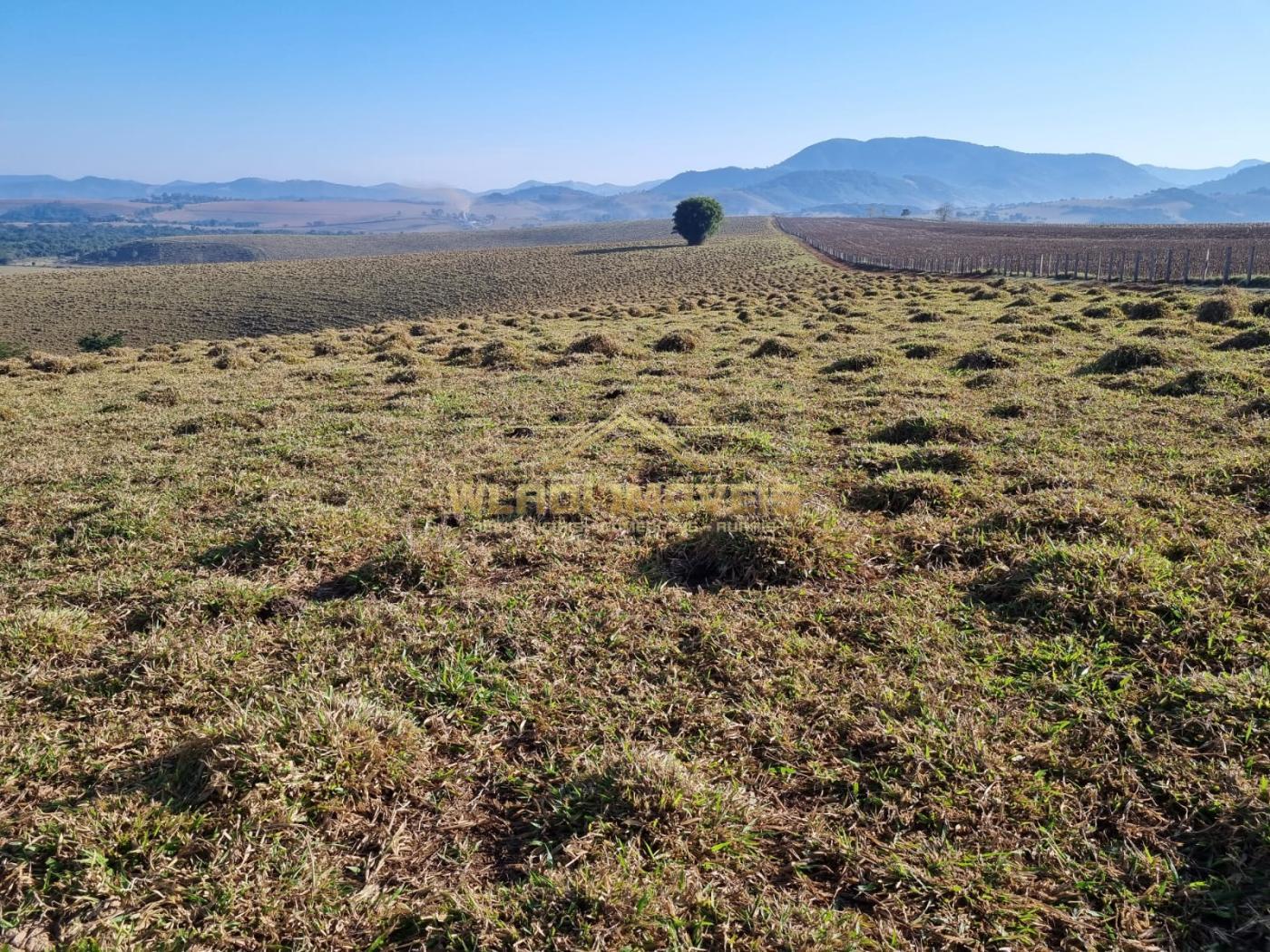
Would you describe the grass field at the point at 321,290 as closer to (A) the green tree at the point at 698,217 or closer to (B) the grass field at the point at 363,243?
(A) the green tree at the point at 698,217

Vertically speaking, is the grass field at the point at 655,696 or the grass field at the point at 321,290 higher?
the grass field at the point at 321,290

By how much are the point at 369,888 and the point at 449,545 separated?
9.51 ft

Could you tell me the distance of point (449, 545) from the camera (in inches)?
203

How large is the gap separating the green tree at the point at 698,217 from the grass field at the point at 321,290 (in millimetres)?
15790

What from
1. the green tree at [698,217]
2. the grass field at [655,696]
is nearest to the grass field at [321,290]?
the green tree at [698,217]

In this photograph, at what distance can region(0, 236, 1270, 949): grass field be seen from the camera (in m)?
2.38

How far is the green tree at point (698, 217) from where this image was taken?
10112 centimetres

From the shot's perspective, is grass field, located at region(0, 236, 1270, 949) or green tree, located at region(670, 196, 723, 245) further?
green tree, located at region(670, 196, 723, 245)

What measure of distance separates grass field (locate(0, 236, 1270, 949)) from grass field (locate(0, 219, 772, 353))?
39.8 meters

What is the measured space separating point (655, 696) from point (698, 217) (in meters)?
107
